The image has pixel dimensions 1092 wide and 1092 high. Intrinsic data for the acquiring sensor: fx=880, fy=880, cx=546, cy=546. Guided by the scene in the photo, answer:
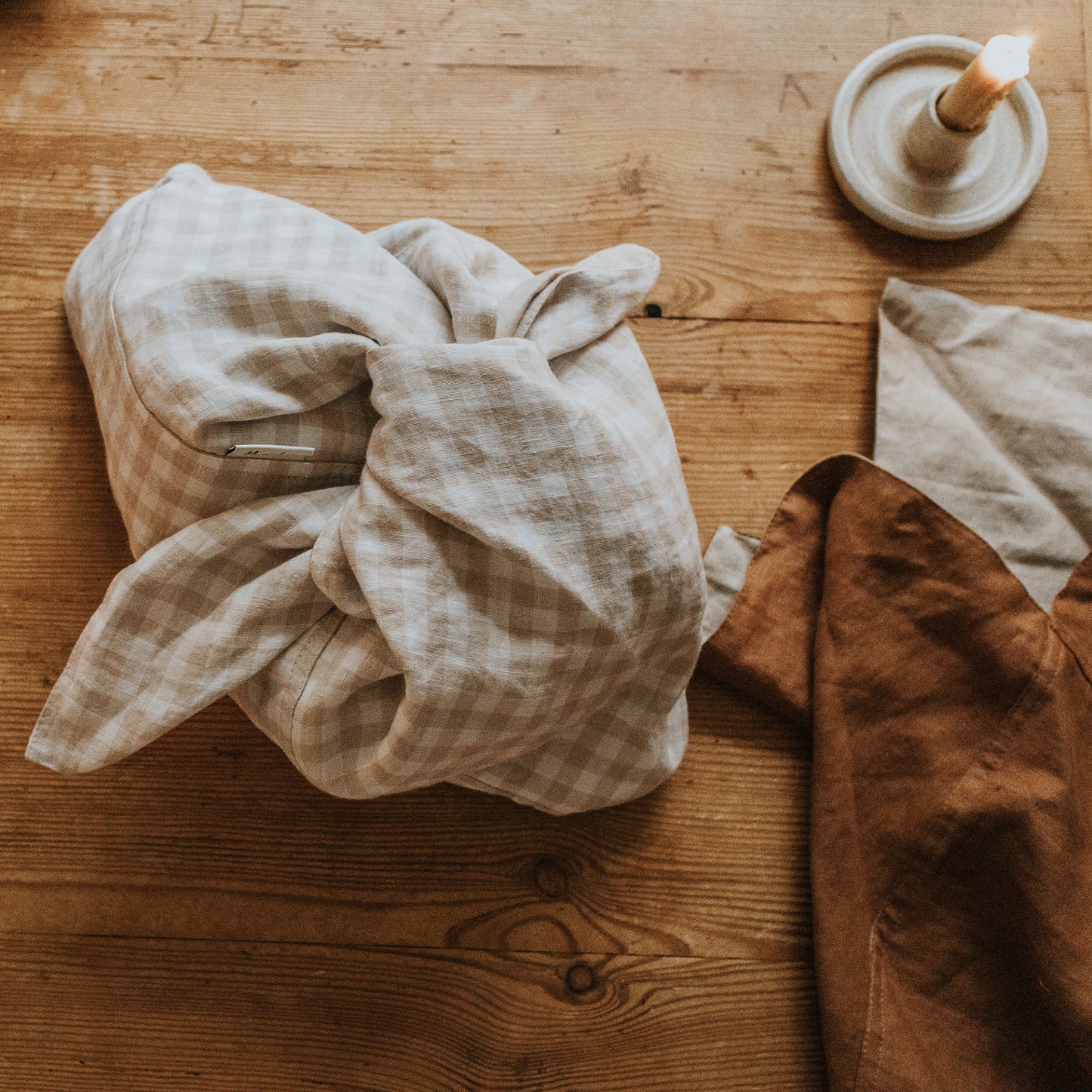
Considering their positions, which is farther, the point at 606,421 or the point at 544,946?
the point at 544,946

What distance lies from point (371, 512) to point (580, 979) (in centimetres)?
41

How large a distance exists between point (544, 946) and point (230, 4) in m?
0.87

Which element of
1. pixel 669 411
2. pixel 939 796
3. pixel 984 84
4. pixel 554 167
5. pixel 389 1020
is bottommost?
pixel 389 1020

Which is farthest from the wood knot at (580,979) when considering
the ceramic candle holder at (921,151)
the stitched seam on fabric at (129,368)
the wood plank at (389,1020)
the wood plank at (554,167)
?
the ceramic candle holder at (921,151)

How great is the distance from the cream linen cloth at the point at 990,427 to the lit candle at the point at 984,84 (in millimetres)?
135

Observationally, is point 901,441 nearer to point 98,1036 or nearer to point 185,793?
point 185,793

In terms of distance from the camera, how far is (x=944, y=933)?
0.63 metres

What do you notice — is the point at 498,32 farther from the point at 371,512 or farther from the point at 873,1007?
the point at 873,1007

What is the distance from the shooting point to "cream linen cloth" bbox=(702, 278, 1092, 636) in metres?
0.71

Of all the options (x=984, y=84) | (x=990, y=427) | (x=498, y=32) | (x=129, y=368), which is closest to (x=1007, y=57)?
(x=984, y=84)

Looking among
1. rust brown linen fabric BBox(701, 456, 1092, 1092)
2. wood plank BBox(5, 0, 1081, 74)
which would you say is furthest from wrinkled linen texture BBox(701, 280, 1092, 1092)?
wood plank BBox(5, 0, 1081, 74)

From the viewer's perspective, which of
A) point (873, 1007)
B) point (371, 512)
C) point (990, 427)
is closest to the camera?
point (371, 512)

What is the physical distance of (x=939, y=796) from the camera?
0.63 metres

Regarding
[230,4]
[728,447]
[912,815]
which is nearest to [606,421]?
[728,447]
